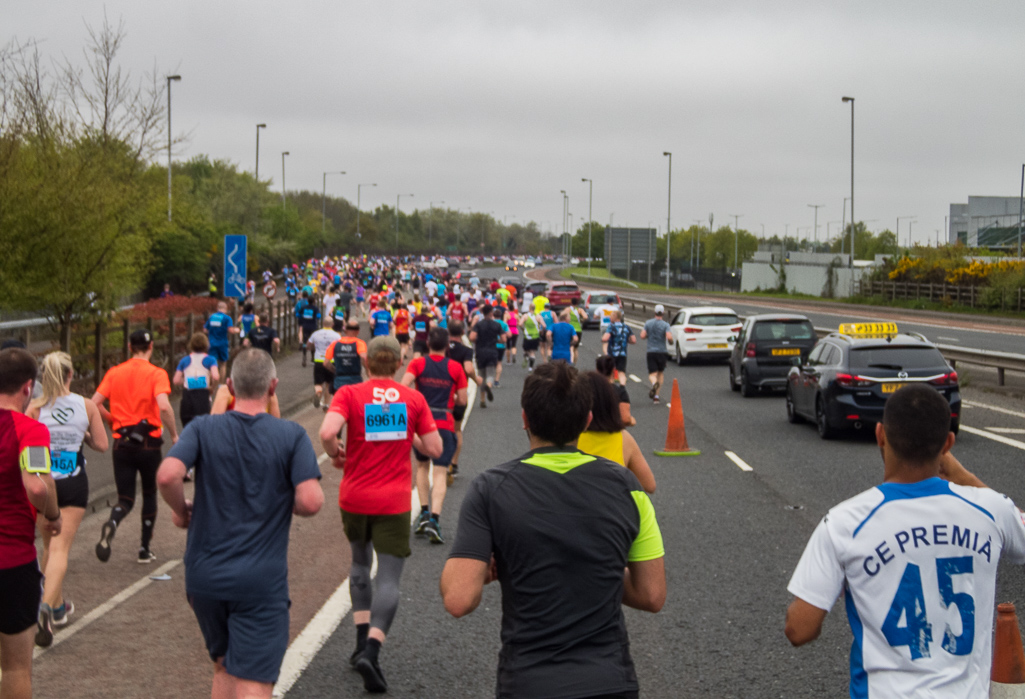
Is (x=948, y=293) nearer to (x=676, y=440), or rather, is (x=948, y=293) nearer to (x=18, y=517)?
(x=676, y=440)

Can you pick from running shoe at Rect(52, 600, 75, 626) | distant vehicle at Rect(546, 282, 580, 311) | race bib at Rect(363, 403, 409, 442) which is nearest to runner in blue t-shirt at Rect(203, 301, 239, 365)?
running shoe at Rect(52, 600, 75, 626)

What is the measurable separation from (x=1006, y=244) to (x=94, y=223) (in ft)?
328

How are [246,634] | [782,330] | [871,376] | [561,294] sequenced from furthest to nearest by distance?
[561,294]
[782,330]
[871,376]
[246,634]

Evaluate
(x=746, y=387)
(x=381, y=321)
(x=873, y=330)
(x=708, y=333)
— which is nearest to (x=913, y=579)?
(x=873, y=330)

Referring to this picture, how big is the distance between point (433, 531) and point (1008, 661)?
226 inches

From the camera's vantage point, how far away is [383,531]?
20.4 feet

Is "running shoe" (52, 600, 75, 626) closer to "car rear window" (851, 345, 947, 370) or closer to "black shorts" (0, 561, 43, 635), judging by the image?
"black shorts" (0, 561, 43, 635)

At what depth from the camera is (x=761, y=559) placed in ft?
28.5

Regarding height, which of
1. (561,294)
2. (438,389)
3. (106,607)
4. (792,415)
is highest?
(561,294)

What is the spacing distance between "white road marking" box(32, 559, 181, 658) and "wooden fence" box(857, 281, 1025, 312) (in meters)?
49.8

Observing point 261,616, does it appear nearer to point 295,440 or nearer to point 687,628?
point 295,440

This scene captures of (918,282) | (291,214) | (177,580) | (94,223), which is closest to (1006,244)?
(918,282)

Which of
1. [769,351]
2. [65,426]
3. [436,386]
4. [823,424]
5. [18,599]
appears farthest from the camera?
[769,351]

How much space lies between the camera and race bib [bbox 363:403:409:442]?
642 cm
